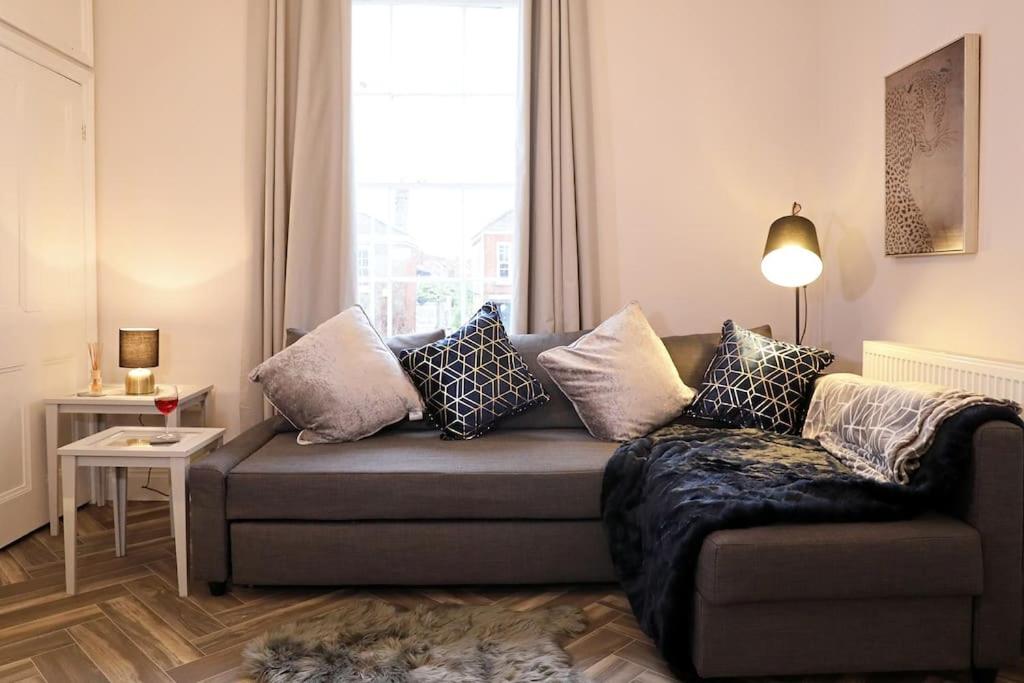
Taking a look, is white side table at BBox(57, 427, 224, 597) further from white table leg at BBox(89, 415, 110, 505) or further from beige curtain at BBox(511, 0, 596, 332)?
beige curtain at BBox(511, 0, 596, 332)

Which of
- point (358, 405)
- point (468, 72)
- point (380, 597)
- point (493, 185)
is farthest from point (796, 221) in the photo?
point (380, 597)

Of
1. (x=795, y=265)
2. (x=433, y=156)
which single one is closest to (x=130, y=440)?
(x=433, y=156)

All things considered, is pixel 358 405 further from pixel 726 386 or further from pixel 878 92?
pixel 878 92

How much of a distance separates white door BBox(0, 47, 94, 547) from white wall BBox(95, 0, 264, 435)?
0.16 meters

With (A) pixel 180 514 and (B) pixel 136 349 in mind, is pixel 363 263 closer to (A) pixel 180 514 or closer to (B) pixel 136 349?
(B) pixel 136 349

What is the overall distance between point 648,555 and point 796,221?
177cm

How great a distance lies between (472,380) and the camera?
3.21 metres

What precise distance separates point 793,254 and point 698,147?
2.78 ft

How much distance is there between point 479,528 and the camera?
2736mm

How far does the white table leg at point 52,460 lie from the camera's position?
3363 millimetres

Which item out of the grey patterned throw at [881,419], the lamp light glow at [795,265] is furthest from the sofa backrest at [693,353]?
the grey patterned throw at [881,419]

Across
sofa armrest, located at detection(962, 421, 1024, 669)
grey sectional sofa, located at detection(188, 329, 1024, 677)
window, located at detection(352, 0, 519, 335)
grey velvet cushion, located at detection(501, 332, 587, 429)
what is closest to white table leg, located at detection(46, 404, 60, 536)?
grey sectional sofa, located at detection(188, 329, 1024, 677)

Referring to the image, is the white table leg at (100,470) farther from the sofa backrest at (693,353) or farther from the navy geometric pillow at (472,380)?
the sofa backrest at (693,353)

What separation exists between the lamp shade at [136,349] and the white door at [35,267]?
28cm
